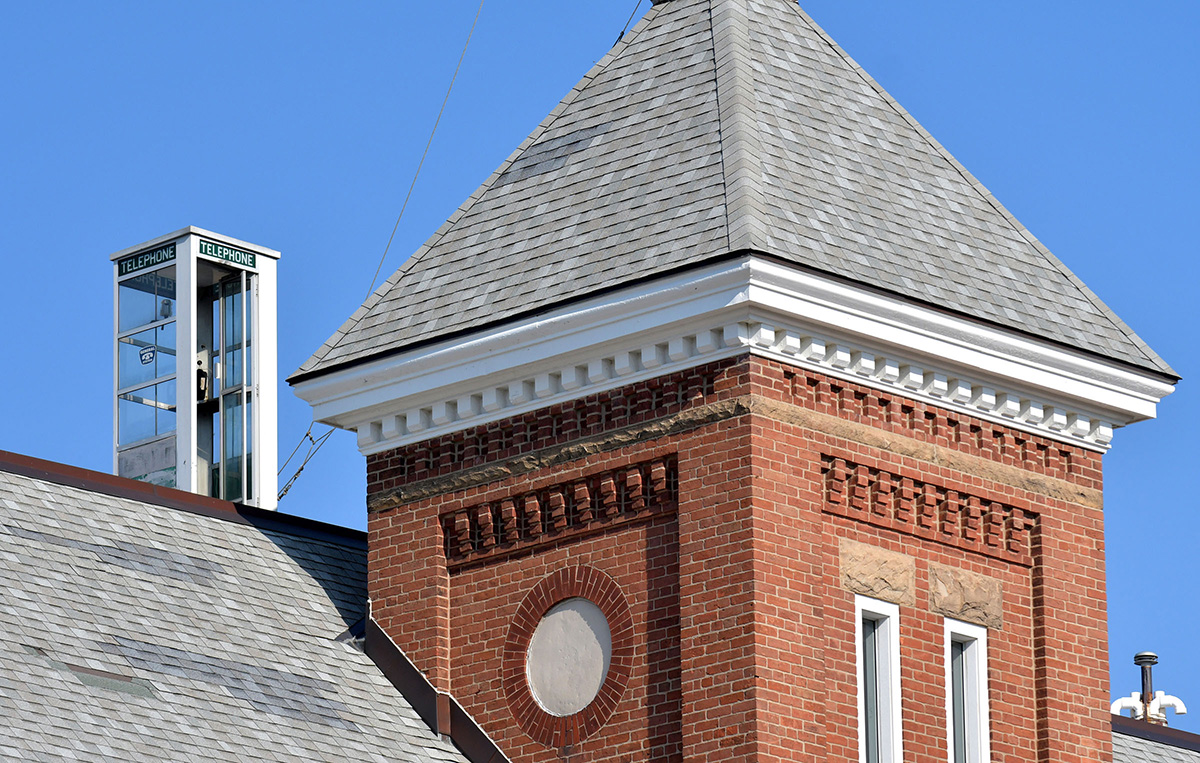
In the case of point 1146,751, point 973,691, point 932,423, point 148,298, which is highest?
point 148,298

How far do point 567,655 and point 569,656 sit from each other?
24 mm

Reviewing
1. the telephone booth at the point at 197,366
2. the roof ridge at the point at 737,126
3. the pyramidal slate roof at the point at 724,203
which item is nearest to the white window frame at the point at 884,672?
the pyramidal slate roof at the point at 724,203

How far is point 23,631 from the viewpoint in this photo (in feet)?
63.1

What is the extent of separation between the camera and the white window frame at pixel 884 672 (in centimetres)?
2056

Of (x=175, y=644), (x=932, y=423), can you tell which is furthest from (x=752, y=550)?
(x=175, y=644)

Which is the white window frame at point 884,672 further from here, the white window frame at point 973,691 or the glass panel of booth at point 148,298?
the glass panel of booth at point 148,298

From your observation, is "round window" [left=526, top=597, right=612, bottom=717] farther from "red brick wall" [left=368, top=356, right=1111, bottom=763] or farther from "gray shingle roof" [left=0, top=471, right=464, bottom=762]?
"gray shingle roof" [left=0, top=471, right=464, bottom=762]

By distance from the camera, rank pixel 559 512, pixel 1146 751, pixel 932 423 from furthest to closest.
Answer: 1. pixel 1146 751
2. pixel 932 423
3. pixel 559 512

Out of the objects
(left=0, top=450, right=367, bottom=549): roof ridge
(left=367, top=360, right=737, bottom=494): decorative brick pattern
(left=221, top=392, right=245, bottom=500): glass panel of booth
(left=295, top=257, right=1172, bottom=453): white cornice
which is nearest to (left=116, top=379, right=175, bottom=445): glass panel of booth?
(left=221, top=392, right=245, bottom=500): glass panel of booth

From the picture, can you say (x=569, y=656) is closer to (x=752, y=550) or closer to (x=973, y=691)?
(x=752, y=550)

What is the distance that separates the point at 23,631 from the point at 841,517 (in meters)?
6.66

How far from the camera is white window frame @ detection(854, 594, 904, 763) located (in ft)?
67.5

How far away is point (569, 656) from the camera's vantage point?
835 inches

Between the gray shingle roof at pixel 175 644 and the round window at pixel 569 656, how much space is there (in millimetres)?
989
